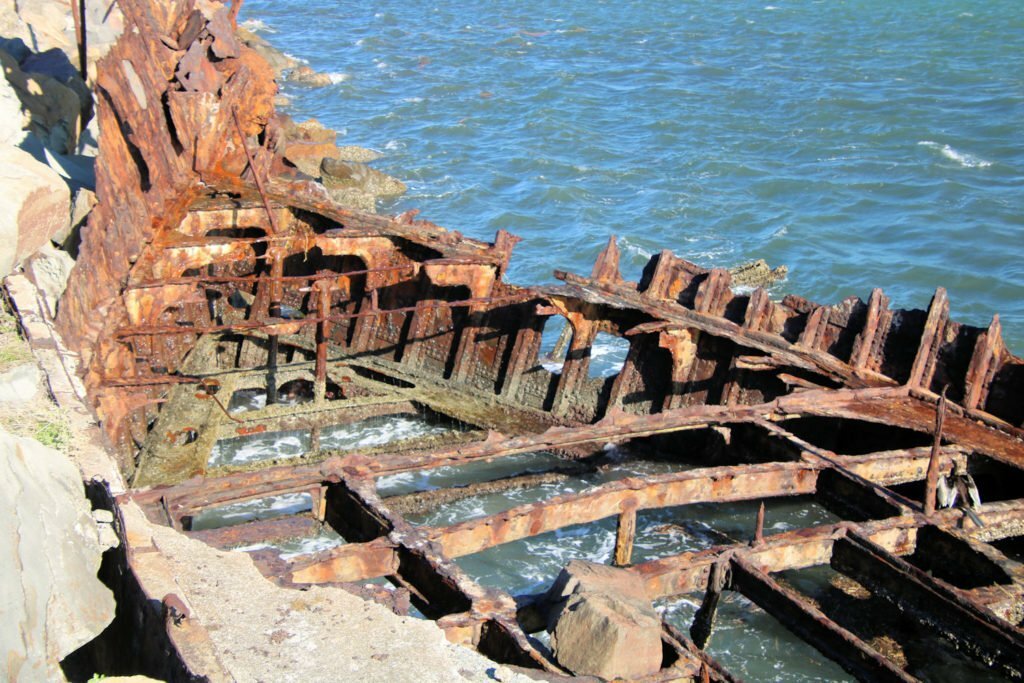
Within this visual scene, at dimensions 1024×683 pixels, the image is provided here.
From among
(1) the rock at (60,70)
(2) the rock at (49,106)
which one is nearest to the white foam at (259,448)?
(2) the rock at (49,106)

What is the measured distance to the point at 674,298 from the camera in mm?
12117

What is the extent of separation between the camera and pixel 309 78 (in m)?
41.3

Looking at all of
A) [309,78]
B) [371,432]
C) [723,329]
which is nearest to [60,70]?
[371,432]

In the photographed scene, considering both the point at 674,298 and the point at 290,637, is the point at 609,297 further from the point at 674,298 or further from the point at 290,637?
the point at 290,637

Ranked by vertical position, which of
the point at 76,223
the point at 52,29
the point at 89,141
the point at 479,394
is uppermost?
the point at 52,29

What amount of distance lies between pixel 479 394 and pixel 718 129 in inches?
916

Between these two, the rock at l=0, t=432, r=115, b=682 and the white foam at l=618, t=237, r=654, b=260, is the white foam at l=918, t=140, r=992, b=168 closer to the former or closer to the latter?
the white foam at l=618, t=237, r=654, b=260

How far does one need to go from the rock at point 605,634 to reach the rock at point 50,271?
6.56 m

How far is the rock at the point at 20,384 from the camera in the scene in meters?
8.30

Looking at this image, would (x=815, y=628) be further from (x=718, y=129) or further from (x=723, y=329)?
(x=718, y=129)

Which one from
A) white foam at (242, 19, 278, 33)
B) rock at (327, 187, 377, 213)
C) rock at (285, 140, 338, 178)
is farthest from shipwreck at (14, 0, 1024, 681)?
white foam at (242, 19, 278, 33)

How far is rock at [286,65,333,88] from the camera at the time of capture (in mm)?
41103

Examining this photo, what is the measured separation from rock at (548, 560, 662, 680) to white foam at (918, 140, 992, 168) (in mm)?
27982

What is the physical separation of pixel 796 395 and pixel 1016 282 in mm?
16067
